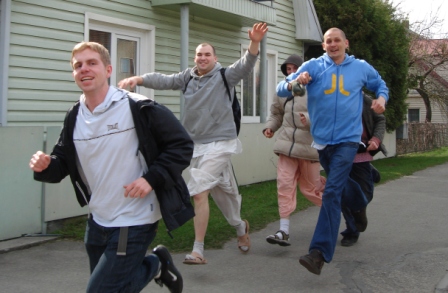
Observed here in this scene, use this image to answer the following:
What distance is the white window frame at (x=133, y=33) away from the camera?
9.66m

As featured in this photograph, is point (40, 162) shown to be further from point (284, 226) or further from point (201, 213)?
point (284, 226)

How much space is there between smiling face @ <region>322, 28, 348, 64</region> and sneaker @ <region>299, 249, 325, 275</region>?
65.8 inches

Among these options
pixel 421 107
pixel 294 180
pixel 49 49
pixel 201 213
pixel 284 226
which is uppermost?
pixel 421 107

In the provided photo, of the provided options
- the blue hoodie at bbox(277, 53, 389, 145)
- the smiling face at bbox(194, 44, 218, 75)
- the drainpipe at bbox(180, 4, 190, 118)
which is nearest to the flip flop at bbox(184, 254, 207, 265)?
the blue hoodie at bbox(277, 53, 389, 145)

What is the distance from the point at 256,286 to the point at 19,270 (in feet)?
7.07

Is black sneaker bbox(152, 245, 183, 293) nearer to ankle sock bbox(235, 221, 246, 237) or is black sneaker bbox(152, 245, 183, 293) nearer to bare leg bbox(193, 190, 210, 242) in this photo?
bare leg bbox(193, 190, 210, 242)

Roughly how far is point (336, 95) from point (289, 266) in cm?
161

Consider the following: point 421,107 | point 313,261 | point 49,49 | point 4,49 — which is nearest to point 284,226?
point 313,261

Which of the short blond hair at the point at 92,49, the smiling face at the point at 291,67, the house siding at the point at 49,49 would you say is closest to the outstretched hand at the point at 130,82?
the short blond hair at the point at 92,49

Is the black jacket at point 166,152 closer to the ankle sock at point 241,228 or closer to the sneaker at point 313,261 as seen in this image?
the sneaker at point 313,261

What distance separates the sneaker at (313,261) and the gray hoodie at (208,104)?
1.36m

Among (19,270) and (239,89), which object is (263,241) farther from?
(239,89)

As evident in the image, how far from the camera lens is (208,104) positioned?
5.98m

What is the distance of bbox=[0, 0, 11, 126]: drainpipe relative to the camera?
8.04 metres
